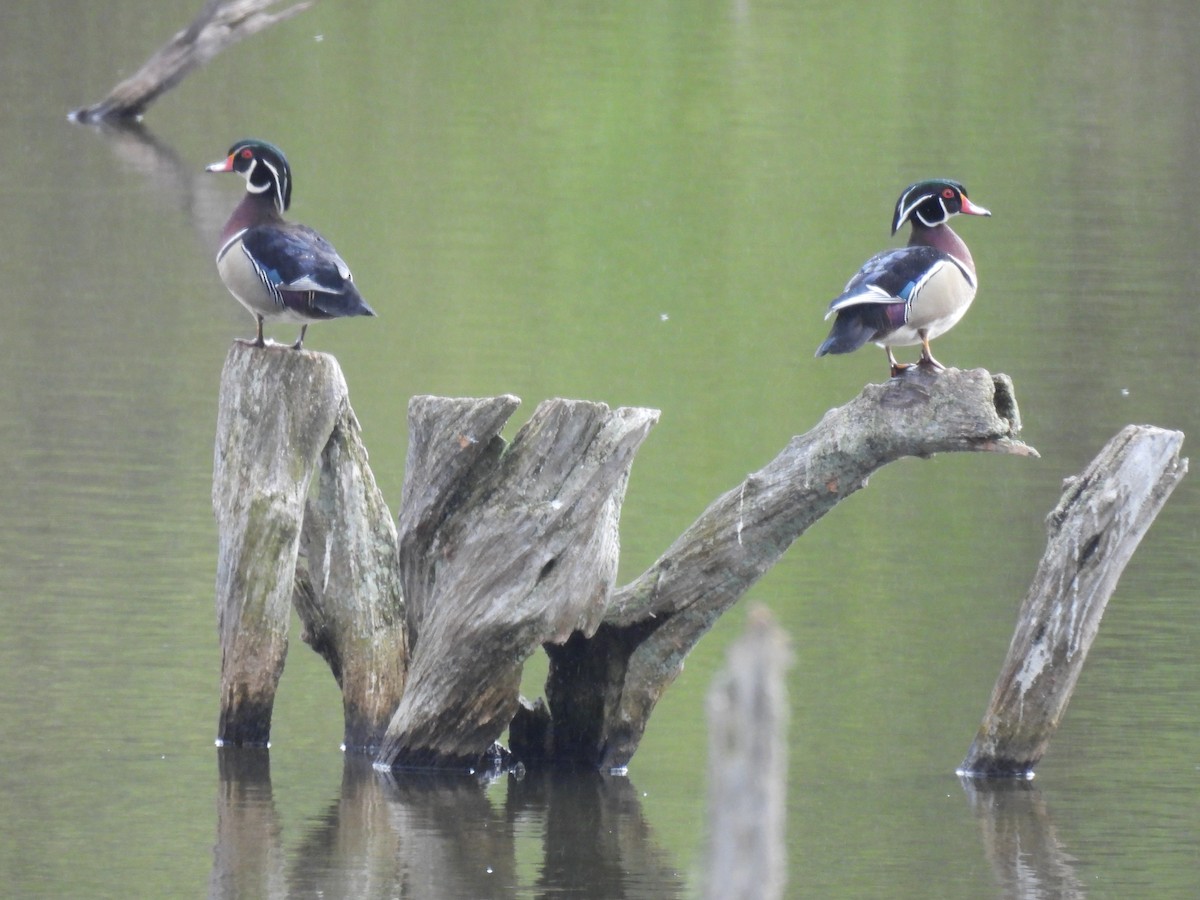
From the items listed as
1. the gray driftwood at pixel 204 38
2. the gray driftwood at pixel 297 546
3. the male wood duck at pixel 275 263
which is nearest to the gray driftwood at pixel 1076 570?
the gray driftwood at pixel 297 546

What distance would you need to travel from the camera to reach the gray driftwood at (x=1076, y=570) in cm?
872

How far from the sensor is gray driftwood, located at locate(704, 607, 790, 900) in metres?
3.47

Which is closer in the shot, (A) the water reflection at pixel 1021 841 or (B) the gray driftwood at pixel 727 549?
(A) the water reflection at pixel 1021 841

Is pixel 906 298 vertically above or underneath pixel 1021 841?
above

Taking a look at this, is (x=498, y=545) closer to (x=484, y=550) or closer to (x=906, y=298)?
(x=484, y=550)

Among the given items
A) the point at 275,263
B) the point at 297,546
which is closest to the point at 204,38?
the point at 275,263

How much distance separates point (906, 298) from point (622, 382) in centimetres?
892

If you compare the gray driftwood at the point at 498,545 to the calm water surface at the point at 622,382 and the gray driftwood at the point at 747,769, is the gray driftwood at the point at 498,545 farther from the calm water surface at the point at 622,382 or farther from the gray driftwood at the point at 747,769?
the gray driftwood at the point at 747,769

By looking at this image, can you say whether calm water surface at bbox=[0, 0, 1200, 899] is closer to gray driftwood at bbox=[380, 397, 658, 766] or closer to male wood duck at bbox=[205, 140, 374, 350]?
gray driftwood at bbox=[380, 397, 658, 766]

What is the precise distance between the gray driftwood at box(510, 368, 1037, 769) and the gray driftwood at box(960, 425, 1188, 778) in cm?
63

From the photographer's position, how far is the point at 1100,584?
8.84 meters

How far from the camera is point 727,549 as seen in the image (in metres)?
8.84

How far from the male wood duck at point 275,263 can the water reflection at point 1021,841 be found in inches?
119

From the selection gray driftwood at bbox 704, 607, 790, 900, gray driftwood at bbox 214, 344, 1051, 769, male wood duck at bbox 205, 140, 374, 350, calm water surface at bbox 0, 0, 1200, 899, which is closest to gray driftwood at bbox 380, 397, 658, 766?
gray driftwood at bbox 214, 344, 1051, 769
